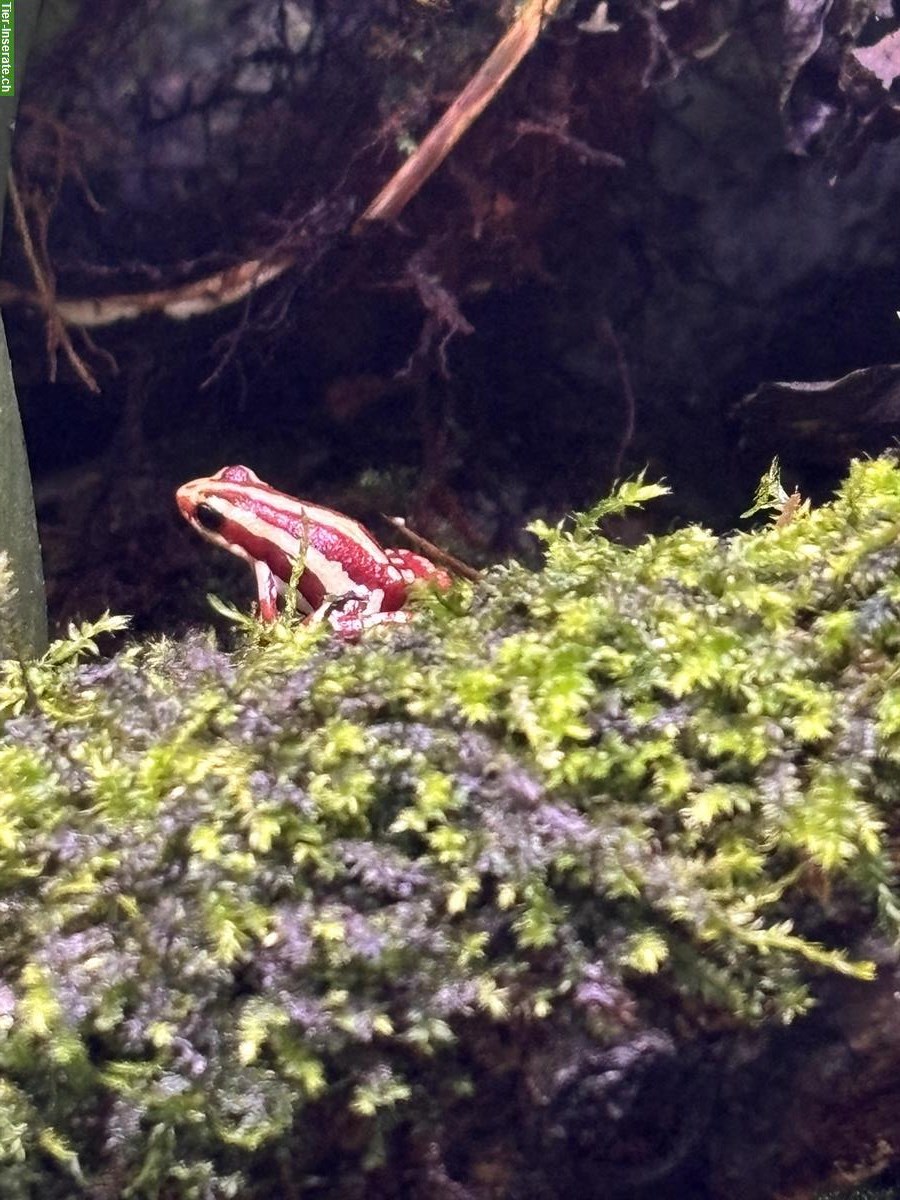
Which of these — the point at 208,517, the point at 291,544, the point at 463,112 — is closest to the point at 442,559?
the point at 291,544

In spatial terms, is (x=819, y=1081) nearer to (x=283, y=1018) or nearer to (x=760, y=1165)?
(x=760, y=1165)

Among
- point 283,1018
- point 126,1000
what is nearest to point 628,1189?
point 283,1018

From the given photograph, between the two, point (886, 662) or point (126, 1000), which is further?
point (886, 662)

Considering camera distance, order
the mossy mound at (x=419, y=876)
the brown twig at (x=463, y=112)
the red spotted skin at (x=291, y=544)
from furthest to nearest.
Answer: the brown twig at (x=463, y=112)
the red spotted skin at (x=291, y=544)
the mossy mound at (x=419, y=876)

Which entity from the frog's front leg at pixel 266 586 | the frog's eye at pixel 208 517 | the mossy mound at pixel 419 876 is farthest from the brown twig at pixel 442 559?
the mossy mound at pixel 419 876

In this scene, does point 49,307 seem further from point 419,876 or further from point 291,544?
point 419,876

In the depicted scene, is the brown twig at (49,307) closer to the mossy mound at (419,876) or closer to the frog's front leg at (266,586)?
the frog's front leg at (266,586)
